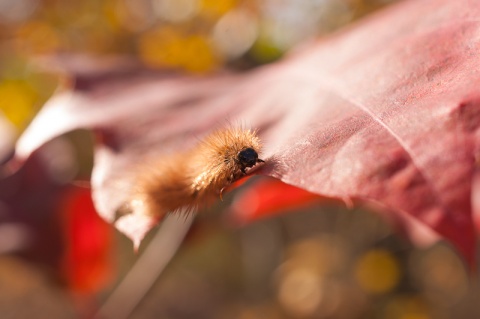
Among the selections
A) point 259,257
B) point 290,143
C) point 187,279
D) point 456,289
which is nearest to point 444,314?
point 456,289

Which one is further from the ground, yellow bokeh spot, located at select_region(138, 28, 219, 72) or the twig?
yellow bokeh spot, located at select_region(138, 28, 219, 72)

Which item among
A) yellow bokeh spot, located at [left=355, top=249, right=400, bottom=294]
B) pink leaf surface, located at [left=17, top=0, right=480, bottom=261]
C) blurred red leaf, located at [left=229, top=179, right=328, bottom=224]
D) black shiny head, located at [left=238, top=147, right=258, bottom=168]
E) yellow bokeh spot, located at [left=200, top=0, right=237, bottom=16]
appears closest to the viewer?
pink leaf surface, located at [left=17, top=0, right=480, bottom=261]

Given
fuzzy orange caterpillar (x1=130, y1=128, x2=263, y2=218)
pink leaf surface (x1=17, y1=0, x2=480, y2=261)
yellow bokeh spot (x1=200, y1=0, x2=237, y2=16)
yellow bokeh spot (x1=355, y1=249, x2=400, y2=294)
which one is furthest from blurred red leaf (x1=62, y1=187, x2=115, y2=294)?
yellow bokeh spot (x1=355, y1=249, x2=400, y2=294)

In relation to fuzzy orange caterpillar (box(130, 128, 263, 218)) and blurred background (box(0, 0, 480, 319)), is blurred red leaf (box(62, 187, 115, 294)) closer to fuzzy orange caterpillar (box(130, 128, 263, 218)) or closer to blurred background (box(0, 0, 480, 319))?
blurred background (box(0, 0, 480, 319))

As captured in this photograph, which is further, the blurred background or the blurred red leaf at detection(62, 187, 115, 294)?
the blurred background

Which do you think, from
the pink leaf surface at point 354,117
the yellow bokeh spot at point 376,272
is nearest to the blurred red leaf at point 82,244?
the pink leaf surface at point 354,117

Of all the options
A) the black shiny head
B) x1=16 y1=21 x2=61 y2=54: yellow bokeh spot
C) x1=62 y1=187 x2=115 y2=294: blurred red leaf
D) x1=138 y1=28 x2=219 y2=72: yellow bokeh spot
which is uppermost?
x1=138 y1=28 x2=219 y2=72: yellow bokeh spot
